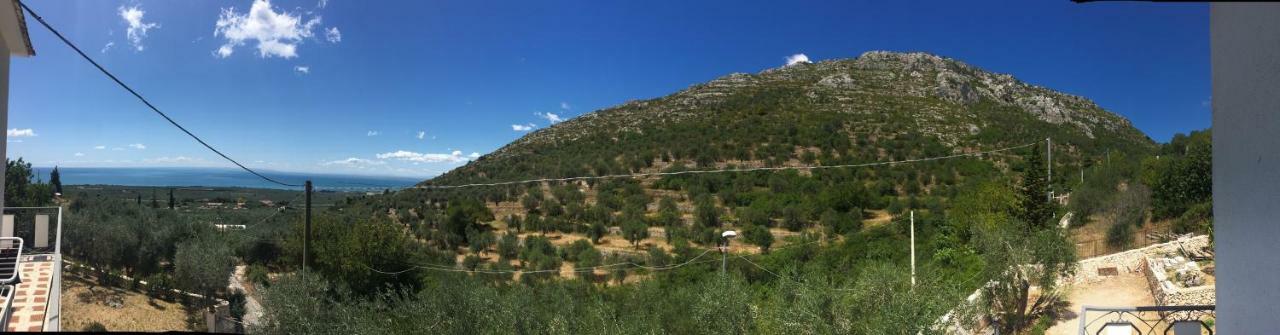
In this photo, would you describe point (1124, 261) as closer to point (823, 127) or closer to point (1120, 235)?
point (1120, 235)

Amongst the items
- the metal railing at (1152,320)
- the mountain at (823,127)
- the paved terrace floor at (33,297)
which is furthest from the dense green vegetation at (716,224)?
the paved terrace floor at (33,297)

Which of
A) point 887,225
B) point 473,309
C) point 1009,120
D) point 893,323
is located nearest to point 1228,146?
point 893,323

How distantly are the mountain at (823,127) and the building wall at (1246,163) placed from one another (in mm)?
28576

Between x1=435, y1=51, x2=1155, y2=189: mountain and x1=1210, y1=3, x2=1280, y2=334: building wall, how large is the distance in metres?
28.6

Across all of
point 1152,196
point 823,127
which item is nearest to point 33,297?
point 1152,196

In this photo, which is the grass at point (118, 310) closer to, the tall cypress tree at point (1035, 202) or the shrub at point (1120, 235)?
the tall cypress tree at point (1035, 202)

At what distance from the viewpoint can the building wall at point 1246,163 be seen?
1.72m

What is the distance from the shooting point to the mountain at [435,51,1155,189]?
31.0 m

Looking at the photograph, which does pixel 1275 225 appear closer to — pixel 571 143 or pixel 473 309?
pixel 473 309

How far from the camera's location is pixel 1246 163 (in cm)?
184

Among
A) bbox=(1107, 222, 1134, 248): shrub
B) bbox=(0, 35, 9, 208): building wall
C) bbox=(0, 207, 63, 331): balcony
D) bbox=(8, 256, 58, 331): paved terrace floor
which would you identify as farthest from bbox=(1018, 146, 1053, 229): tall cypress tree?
bbox=(8, 256, 58, 331): paved terrace floor

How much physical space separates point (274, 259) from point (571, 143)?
1773 centimetres

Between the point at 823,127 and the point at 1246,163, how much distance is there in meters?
32.6

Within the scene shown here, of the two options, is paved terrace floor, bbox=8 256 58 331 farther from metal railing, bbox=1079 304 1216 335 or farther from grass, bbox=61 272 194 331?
metal railing, bbox=1079 304 1216 335
